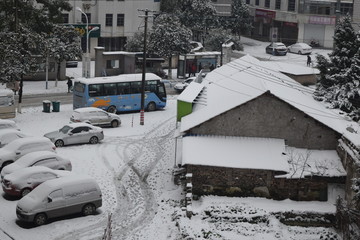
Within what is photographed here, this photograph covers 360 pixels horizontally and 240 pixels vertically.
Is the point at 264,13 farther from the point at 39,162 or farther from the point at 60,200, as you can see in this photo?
the point at 60,200

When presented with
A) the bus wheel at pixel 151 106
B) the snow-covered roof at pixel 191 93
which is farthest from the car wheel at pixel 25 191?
the bus wheel at pixel 151 106

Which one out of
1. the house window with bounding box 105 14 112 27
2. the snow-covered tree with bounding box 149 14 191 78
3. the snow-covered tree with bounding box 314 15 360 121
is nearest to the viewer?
the snow-covered tree with bounding box 314 15 360 121

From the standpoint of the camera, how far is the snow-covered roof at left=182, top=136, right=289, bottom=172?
112ft

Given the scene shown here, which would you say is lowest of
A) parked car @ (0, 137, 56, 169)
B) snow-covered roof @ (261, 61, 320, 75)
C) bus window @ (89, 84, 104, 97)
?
parked car @ (0, 137, 56, 169)

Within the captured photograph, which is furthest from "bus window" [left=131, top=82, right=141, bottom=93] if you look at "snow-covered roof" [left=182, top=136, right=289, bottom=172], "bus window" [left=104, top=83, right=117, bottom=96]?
"snow-covered roof" [left=182, top=136, right=289, bottom=172]

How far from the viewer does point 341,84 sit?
149 feet

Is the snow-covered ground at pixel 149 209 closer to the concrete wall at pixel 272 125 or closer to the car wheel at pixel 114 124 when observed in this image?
the concrete wall at pixel 272 125

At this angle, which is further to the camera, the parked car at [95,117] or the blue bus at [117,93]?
the blue bus at [117,93]

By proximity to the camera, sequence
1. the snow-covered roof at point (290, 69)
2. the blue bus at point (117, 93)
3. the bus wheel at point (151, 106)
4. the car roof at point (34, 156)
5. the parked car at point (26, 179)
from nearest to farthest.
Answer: the parked car at point (26, 179) < the car roof at point (34, 156) < the blue bus at point (117, 93) < the bus wheel at point (151, 106) < the snow-covered roof at point (290, 69)

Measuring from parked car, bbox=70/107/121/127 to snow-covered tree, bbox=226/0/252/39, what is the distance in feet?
151

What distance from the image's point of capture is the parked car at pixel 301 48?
8381 cm

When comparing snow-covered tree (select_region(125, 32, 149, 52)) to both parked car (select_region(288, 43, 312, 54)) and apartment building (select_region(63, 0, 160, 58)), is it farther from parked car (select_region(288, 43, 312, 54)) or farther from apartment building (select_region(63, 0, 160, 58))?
parked car (select_region(288, 43, 312, 54))

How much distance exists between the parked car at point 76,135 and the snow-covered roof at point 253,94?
22.7ft

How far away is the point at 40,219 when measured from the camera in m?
29.8
